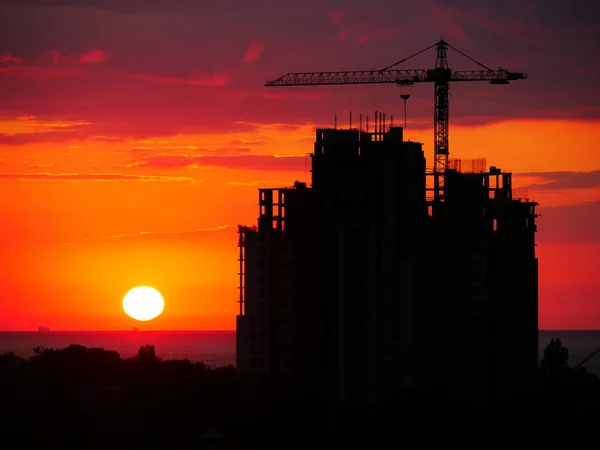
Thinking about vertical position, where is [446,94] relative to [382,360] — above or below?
above

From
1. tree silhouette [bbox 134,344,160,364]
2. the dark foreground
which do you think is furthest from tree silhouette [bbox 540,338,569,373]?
tree silhouette [bbox 134,344,160,364]

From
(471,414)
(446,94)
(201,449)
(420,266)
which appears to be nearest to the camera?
(201,449)

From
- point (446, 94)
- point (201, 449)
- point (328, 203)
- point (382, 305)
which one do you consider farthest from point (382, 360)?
point (446, 94)

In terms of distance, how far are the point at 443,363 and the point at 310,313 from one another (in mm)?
14247

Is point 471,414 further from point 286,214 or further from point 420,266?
point 286,214

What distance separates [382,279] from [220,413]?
61.3 feet

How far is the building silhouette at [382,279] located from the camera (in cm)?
12481

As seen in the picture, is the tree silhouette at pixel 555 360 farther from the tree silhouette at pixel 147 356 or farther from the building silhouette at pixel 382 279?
the tree silhouette at pixel 147 356

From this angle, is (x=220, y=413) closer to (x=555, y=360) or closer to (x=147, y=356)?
(x=147, y=356)

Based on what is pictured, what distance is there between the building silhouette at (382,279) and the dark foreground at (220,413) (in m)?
2.89

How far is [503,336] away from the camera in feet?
442

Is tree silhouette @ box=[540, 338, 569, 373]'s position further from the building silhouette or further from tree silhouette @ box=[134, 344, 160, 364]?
tree silhouette @ box=[134, 344, 160, 364]

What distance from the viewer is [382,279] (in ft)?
412

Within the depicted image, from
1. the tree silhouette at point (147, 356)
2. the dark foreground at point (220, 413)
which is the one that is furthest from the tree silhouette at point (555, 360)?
the tree silhouette at point (147, 356)
